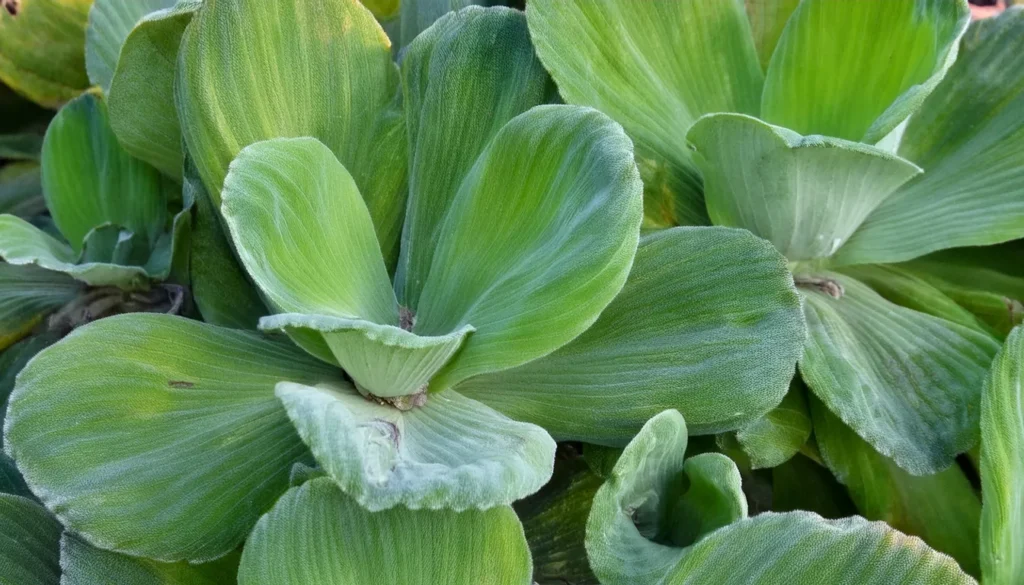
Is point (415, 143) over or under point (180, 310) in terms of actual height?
over

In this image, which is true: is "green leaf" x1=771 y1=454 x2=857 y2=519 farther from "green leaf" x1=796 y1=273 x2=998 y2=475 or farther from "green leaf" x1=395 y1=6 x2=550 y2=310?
"green leaf" x1=395 y1=6 x2=550 y2=310

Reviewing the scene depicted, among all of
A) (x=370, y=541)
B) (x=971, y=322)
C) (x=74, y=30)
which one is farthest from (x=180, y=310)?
(x=971, y=322)

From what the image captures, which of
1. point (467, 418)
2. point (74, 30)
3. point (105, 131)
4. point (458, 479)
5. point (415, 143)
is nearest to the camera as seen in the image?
point (458, 479)

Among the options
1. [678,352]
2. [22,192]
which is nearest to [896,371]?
[678,352]

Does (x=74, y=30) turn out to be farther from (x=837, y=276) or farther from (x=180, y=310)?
(x=837, y=276)

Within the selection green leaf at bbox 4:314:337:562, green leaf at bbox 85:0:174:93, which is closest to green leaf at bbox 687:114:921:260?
green leaf at bbox 4:314:337:562

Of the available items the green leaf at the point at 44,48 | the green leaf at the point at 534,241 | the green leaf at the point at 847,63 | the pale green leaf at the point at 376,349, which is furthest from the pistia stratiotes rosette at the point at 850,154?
the green leaf at the point at 44,48
